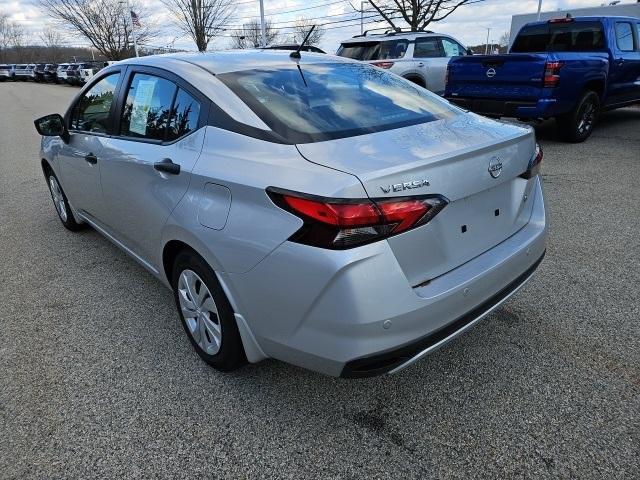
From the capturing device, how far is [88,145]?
140 inches

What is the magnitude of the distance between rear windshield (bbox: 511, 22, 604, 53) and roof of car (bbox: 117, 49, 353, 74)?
22.7 ft

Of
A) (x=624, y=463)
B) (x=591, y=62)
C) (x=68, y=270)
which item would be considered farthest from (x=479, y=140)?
(x=591, y=62)

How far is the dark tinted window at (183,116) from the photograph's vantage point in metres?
2.52

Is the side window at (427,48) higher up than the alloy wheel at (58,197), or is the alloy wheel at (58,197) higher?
the side window at (427,48)

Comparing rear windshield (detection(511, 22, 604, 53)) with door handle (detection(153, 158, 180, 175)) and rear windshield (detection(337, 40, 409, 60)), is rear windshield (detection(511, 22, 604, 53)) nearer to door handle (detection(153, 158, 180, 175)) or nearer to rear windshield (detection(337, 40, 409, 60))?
rear windshield (detection(337, 40, 409, 60))

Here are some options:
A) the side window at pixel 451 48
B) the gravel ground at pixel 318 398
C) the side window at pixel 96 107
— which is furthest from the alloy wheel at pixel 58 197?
the side window at pixel 451 48

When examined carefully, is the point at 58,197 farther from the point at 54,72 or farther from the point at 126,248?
the point at 54,72

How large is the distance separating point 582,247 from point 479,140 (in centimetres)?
238

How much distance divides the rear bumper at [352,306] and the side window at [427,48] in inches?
386

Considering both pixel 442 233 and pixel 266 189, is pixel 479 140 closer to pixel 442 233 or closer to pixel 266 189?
pixel 442 233

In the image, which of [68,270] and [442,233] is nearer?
[442,233]

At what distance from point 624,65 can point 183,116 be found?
8585 millimetres

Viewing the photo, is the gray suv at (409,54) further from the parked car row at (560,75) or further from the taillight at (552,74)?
the taillight at (552,74)

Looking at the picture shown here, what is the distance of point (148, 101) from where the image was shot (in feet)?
9.77
